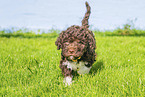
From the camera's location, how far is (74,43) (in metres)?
3.74

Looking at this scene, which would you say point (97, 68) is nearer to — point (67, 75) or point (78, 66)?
point (78, 66)

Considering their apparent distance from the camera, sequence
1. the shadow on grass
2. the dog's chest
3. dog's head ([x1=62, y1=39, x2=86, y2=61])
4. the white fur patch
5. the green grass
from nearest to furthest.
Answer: dog's head ([x1=62, y1=39, x2=86, y2=61]), the green grass, the dog's chest, the white fur patch, the shadow on grass

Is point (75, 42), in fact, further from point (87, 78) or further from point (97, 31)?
point (97, 31)

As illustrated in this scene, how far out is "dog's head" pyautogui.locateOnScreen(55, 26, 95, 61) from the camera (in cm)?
367

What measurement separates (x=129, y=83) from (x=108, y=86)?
0.47 metres

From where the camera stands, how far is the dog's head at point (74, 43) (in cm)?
367

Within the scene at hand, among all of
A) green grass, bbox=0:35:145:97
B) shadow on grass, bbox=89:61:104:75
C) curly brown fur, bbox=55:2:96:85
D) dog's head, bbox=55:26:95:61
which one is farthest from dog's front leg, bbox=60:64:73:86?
shadow on grass, bbox=89:61:104:75

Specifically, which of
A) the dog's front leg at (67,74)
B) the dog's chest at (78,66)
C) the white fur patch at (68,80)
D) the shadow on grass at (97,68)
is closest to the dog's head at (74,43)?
the dog's chest at (78,66)

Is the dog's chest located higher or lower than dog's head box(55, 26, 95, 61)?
lower

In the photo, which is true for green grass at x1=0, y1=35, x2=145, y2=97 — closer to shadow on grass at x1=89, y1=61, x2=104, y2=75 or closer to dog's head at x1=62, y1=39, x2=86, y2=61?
shadow on grass at x1=89, y1=61, x2=104, y2=75

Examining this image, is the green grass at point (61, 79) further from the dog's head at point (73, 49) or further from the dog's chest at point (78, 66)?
the dog's head at point (73, 49)

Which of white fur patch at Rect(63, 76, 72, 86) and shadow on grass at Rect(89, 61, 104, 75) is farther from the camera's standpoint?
shadow on grass at Rect(89, 61, 104, 75)

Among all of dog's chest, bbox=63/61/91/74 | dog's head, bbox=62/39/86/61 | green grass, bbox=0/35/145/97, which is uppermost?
dog's head, bbox=62/39/86/61

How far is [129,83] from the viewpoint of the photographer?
3973 millimetres
